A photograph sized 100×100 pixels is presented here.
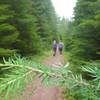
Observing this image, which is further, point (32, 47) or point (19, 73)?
point (32, 47)

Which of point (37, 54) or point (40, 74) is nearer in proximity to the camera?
point (40, 74)

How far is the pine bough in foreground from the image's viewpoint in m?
0.71

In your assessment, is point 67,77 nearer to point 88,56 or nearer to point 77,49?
point 88,56

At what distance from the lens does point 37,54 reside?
2536 centimetres

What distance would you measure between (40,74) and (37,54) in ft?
80.8

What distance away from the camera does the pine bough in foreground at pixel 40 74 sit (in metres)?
0.71

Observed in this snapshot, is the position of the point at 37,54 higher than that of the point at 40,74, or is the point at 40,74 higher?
the point at 40,74

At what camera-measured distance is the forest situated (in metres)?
0.74

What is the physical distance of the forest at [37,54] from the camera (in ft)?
2.43

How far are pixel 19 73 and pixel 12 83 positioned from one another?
0.16ft

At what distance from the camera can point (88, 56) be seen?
10.4 metres

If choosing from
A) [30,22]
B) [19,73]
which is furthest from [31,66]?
[30,22]

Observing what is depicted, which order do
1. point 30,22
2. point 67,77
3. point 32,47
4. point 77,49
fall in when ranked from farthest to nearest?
point 32,47 < point 30,22 < point 77,49 < point 67,77

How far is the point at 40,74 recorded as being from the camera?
755mm
